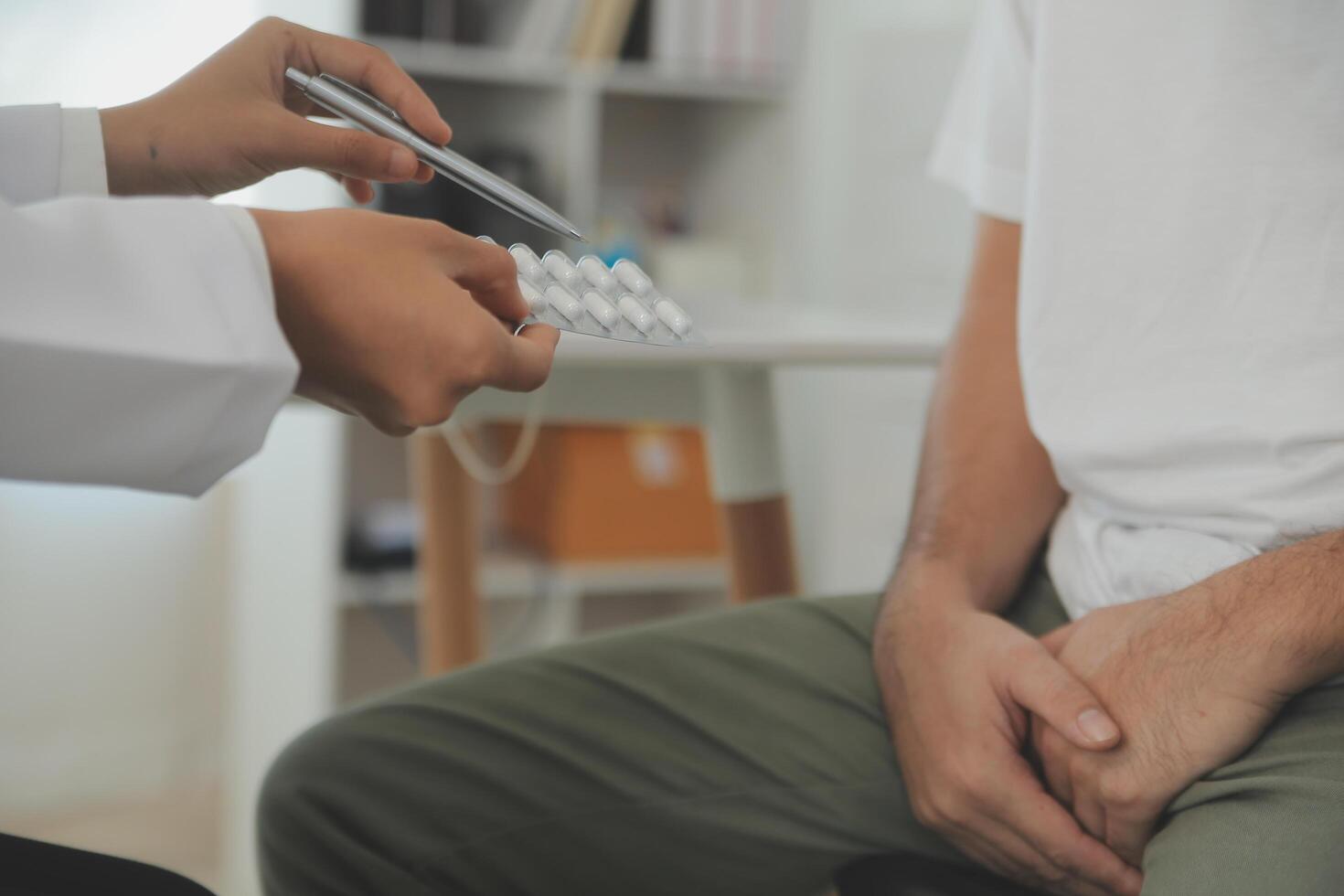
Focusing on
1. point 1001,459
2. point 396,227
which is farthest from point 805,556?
point 396,227

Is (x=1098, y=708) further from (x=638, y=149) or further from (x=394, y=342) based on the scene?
(x=638, y=149)

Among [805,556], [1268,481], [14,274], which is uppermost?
[14,274]

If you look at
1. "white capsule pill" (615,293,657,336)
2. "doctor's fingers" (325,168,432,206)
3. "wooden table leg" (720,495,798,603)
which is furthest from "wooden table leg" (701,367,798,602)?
"white capsule pill" (615,293,657,336)

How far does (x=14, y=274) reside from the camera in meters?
0.39

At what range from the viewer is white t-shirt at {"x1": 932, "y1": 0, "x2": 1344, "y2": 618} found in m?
0.65

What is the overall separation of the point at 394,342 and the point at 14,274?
12 centimetres

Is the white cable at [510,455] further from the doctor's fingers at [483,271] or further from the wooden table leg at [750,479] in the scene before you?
the doctor's fingers at [483,271]

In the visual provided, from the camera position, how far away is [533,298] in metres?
0.50

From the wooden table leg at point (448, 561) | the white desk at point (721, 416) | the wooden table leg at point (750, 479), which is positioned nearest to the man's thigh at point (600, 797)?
the white desk at point (721, 416)

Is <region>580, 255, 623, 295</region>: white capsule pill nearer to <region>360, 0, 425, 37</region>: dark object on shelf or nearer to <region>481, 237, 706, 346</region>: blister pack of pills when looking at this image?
<region>481, 237, 706, 346</region>: blister pack of pills

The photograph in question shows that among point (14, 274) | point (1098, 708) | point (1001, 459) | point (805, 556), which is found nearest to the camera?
point (14, 274)

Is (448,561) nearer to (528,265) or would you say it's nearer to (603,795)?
(603,795)

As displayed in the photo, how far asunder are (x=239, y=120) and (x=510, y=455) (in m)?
1.71

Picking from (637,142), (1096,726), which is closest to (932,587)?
(1096,726)
